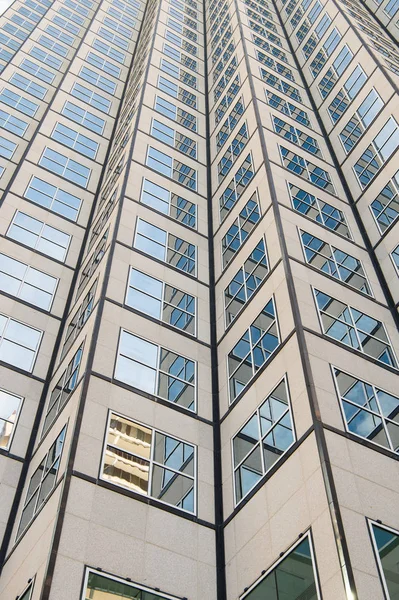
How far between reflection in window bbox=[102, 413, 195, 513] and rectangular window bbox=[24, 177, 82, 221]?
16.8 meters

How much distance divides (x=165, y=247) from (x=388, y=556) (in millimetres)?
17188

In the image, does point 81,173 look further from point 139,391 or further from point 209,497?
point 209,497

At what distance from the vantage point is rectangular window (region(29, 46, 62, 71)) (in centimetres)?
4981

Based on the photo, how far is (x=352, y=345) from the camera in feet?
69.1

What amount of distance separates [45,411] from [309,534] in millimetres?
11810

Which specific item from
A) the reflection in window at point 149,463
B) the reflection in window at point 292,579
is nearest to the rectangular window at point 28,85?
the reflection in window at point 149,463

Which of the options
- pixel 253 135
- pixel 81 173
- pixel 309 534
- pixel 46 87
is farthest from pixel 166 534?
pixel 46 87

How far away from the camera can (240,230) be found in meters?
28.4

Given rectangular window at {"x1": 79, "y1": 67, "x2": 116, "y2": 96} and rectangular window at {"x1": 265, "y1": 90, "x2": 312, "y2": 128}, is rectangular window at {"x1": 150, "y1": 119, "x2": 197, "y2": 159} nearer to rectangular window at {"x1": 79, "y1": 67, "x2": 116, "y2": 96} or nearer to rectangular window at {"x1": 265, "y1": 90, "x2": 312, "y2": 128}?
rectangular window at {"x1": 265, "y1": 90, "x2": 312, "y2": 128}

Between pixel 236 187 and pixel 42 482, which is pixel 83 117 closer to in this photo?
pixel 236 187

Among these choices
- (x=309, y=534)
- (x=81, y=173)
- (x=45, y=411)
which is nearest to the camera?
(x=309, y=534)

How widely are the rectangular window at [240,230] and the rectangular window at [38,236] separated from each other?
813cm

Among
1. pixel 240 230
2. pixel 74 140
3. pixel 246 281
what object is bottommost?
pixel 246 281

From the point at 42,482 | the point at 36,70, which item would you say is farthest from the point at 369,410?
the point at 36,70
